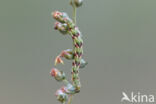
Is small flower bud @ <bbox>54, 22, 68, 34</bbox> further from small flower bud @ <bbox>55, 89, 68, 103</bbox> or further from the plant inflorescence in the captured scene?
small flower bud @ <bbox>55, 89, 68, 103</bbox>

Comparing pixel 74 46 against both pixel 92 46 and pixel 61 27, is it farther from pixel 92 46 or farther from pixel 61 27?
pixel 92 46

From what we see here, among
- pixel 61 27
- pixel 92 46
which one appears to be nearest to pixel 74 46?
pixel 61 27

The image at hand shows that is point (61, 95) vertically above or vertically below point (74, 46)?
below

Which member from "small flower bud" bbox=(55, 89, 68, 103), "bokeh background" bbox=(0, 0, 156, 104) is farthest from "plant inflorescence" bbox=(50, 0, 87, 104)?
"bokeh background" bbox=(0, 0, 156, 104)

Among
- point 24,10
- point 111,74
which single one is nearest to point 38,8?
point 24,10

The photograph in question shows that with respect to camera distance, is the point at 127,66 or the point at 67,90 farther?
the point at 127,66

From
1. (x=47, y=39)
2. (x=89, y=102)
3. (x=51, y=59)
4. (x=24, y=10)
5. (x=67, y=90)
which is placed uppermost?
(x=24, y=10)

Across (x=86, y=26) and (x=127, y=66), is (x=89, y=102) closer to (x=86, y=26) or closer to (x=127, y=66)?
(x=127, y=66)

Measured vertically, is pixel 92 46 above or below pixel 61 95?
above

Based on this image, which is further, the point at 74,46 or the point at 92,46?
the point at 92,46
